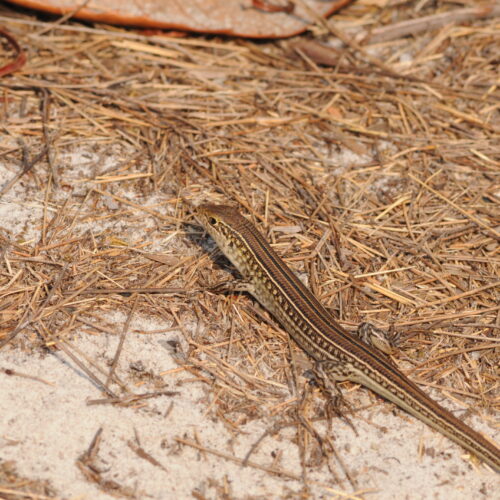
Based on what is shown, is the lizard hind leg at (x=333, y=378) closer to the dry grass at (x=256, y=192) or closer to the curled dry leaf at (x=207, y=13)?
the dry grass at (x=256, y=192)

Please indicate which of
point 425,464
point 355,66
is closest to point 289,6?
point 355,66

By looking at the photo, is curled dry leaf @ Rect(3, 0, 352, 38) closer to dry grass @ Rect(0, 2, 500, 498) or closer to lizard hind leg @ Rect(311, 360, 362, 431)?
dry grass @ Rect(0, 2, 500, 498)

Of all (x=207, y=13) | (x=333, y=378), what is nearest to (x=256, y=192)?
(x=333, y=378)

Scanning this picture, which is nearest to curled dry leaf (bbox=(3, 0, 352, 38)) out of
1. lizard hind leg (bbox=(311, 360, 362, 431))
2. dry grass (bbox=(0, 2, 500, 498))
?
dry grass (bbox=(0, 2, 500, 498))

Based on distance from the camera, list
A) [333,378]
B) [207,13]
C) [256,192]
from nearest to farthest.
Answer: [333,378], [256,192], [207,13]

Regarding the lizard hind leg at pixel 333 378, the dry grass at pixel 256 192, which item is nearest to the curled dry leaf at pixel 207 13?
the dry grass at pixel 256 192

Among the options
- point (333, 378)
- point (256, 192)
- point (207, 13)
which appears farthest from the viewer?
point (207, 13)

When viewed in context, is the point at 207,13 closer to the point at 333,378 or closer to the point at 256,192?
the point at 256,192

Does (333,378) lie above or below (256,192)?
below
